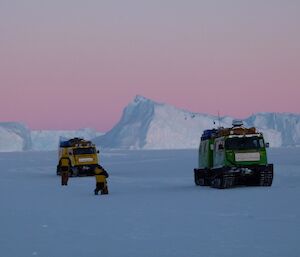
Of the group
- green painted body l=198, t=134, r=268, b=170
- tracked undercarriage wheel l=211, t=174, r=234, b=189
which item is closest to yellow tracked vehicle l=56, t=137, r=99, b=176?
green painted body l=198, t=134, r=268, b=170

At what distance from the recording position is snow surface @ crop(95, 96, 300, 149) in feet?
511

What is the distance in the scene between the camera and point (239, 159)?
65.0ft

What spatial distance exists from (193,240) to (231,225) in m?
1.75

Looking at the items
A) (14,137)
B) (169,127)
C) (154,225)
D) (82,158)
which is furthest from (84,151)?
(14,137)

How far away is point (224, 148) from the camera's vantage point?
20.0 metres

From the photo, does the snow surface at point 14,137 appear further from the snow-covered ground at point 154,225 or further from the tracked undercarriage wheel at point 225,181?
the snow-covered ground at point 154,225

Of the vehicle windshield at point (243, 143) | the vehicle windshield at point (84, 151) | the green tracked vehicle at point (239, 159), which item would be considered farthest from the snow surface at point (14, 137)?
the vehicle windshield at point (243, 143)

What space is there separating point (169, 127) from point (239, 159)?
138 metres

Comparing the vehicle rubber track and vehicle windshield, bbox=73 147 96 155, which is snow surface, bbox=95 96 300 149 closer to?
vehicle windshield, bbox=73 147 96 155

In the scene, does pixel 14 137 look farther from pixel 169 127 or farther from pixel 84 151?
pixel 84 151

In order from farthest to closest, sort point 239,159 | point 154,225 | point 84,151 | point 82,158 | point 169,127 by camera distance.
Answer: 1. point 169,127
2. point 84,151
3. point 82,158
4. point 239,159
5. point 154,225

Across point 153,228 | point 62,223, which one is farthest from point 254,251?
point 62,223

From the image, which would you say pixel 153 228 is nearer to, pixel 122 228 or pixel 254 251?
pixel 122 228

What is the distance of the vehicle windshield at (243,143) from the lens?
20.1m
